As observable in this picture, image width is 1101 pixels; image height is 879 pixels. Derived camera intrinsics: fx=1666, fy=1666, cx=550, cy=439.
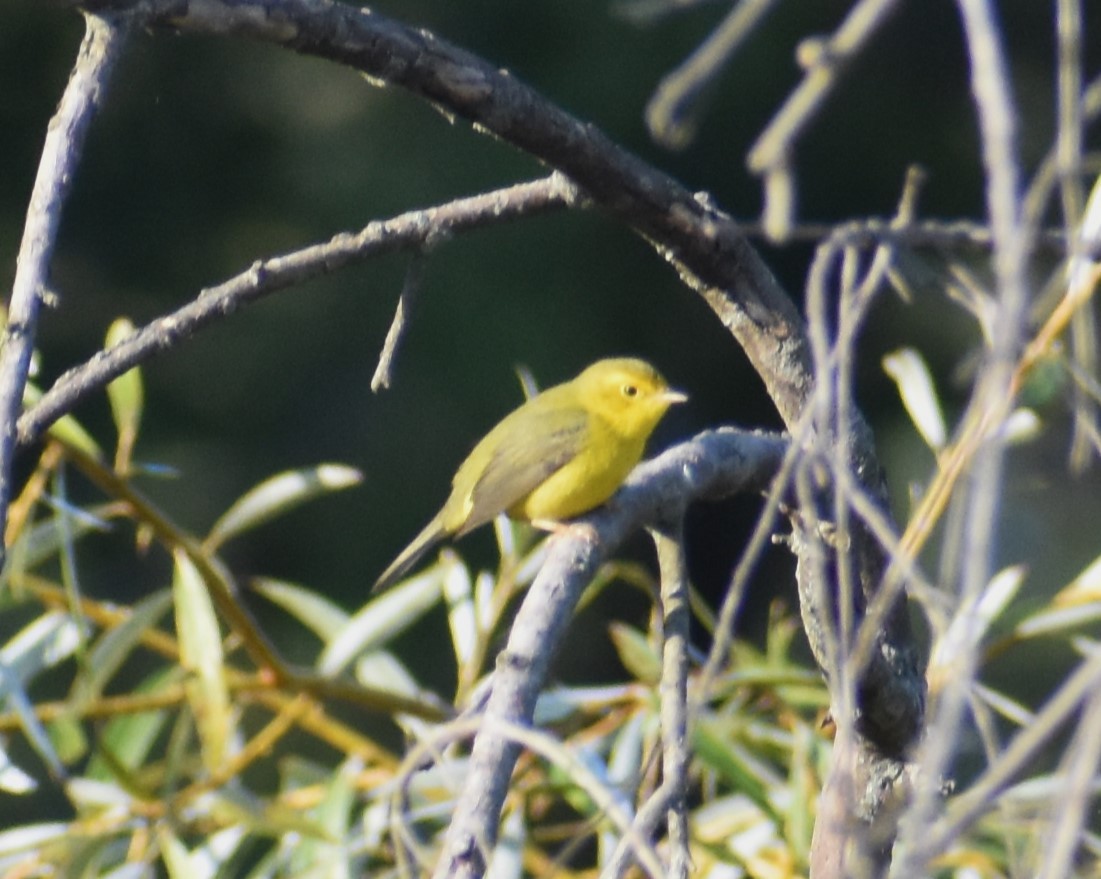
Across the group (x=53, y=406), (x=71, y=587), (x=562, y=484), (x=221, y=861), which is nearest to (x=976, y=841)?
(x=562, y=484)

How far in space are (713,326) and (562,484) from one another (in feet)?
10.6

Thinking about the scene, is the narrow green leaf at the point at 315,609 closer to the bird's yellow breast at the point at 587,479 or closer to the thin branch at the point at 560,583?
the bird's yellow breast at the point at 587,479

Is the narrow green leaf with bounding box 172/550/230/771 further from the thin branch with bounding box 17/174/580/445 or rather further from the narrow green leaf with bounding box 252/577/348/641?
the thin branch with bounding box 17/174/580/445

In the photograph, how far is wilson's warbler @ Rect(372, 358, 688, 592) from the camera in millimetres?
3072

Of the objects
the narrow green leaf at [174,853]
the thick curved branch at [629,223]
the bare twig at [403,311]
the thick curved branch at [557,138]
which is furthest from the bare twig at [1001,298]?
the narrow green leaf at [174,853]

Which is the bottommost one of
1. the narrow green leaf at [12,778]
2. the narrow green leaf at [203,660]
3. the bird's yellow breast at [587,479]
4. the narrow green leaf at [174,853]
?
the narrow green leaf at [174,853]

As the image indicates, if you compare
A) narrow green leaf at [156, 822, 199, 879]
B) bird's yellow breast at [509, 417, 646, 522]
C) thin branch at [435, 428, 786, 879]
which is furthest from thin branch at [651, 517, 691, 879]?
narrow green leaf at [156, 822, 199, 879]

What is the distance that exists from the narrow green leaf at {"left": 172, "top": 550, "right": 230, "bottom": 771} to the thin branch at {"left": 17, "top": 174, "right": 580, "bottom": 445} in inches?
36.6

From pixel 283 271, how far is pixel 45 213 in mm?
405

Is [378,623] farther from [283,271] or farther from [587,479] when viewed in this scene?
[283,271]

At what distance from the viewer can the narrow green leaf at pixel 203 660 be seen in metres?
2.54

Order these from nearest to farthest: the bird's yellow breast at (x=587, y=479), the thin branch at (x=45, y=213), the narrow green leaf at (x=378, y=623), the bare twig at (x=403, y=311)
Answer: the thin branch at (x=45, y=213) < the bare twig at (x=403, y=311) < the narrow green leaf at (x=378, y=623) < the bird's yellow breast at (x=587, y=479)

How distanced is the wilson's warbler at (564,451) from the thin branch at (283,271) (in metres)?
Answer: 1.09

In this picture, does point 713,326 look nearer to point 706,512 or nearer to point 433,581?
point 706,512
